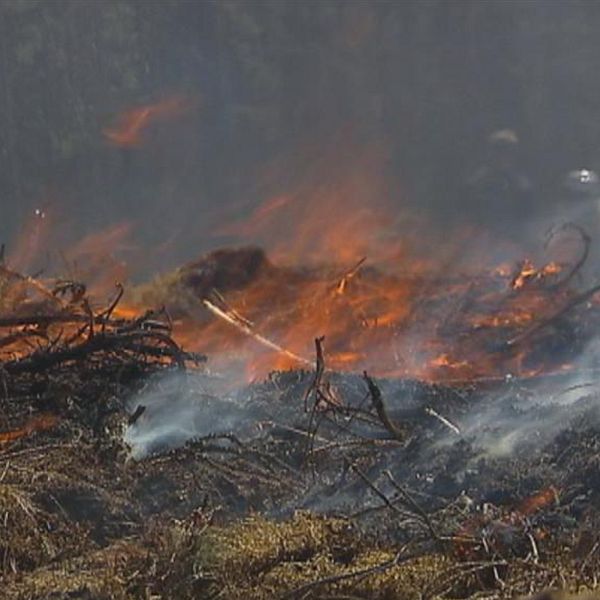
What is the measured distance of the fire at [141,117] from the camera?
14781mm

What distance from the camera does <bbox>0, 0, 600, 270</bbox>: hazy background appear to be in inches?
569

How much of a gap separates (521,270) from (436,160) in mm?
5639

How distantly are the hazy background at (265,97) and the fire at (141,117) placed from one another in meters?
0.09

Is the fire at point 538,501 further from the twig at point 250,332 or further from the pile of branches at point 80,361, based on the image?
the twig at point 250,332

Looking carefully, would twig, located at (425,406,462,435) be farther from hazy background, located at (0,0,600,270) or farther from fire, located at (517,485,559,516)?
hazy background, located at (0,0,600,270)

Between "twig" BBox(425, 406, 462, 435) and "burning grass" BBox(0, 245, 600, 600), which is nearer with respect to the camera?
"burning grass" BBox(0, 245, 600, 600)

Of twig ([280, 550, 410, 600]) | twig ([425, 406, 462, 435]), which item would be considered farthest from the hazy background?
twig ([280, 550, 410, 600])

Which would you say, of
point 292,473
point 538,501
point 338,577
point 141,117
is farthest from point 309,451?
point 141,117

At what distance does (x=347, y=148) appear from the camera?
50.1 ft

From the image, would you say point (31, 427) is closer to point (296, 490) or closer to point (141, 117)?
point (296, 490)

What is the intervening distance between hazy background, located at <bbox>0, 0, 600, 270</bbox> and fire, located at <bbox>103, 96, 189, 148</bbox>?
3.6 inches

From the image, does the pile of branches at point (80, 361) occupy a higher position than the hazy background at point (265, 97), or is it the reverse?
the pile of branches at point (80, 361)

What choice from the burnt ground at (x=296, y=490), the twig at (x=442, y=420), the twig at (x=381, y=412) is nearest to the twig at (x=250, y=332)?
the burnt ground at (x=296, y=490)

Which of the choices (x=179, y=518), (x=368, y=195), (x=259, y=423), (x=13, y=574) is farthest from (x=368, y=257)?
(x=13, y=574)
